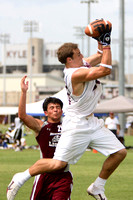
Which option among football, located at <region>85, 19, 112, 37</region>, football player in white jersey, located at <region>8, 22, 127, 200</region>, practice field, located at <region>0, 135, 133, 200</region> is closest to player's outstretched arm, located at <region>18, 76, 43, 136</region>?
football player in white jersey, located at <region>8, 22, 127, 200</region>

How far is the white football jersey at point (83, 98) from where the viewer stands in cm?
721

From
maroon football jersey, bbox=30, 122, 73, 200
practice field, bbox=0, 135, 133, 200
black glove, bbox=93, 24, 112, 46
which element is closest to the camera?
black glove, bbox=93, 24, 112, 46

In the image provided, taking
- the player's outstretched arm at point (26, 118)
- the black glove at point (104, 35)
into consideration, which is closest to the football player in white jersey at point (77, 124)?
the black glove at point (104, 35)

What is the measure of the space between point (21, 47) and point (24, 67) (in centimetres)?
517

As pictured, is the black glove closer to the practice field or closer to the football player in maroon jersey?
the football player in maroon jersey

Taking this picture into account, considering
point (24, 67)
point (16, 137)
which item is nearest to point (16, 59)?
point (24, 67)

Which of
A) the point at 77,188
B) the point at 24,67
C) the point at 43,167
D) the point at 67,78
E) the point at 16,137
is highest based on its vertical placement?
the point at 67,78

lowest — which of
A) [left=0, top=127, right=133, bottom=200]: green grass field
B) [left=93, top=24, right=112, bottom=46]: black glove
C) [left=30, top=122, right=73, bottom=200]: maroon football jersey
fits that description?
[left=0, top=127, right=133, bottom=200]: green grass field

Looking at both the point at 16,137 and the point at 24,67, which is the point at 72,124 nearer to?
the point at 16,137

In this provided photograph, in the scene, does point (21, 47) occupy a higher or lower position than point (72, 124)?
lower

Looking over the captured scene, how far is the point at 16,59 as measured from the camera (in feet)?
429

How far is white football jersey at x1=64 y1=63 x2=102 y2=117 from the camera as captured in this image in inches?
284

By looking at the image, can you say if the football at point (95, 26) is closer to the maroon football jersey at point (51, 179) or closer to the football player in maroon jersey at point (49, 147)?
the football player in maroon jersey at point (49, 147)

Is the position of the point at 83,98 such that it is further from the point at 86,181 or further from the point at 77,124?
the point at 86,181
